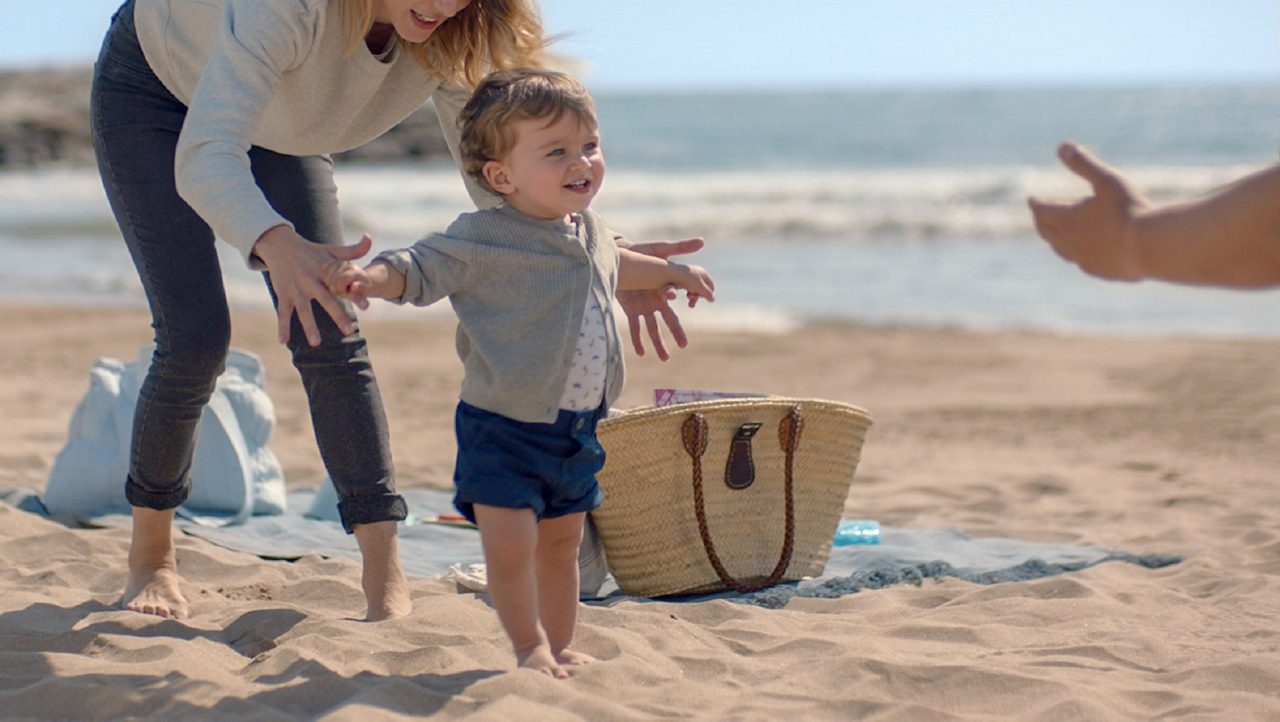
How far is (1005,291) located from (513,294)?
10.4 m

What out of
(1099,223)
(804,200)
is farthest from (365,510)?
(804,200)

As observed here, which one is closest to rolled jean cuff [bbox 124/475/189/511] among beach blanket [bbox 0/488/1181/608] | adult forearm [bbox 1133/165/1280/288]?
beach blanket [bbox 0/488/1181/608]

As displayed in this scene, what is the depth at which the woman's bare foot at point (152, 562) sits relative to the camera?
3.70m

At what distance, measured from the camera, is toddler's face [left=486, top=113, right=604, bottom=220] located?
2.89m

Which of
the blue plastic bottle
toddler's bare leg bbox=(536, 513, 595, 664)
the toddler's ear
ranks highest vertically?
the toddler's ear

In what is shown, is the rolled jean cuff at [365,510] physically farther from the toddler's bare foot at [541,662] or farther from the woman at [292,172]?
the toddler's bare foot at [541,662]

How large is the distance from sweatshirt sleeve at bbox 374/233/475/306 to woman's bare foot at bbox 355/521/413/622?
0.92m

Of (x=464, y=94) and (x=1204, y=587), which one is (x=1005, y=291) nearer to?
(x=1204, y=587)

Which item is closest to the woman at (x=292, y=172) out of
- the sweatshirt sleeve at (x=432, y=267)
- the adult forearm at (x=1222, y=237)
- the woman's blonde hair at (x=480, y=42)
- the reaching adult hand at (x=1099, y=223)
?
the woman's blonde hair at (x=480, y=42)

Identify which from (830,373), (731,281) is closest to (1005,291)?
(731,281)

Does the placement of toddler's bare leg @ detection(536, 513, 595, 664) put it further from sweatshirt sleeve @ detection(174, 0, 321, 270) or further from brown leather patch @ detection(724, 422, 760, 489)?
brown leather patch @ detection(724, 422, 760, 489)

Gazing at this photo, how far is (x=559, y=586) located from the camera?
3.09 m

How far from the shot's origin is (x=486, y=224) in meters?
2.93

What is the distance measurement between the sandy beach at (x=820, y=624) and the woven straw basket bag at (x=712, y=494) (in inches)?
9.7
